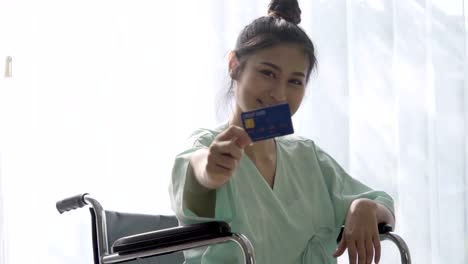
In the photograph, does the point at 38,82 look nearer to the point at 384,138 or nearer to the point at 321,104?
the point at 321,104

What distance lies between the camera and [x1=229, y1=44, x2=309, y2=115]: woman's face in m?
1.42

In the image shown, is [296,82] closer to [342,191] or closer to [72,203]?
[342,191]

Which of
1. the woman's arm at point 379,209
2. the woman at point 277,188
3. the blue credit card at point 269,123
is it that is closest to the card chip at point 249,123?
the blue credit card at point 269,123

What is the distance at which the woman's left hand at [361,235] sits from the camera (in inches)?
53.7

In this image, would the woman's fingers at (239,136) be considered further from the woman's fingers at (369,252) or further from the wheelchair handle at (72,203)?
the wheelchair handle at (72,203)

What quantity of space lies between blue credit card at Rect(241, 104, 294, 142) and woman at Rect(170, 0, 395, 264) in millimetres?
125

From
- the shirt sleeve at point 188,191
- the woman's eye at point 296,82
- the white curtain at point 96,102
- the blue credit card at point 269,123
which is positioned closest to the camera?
the blue credit card at point 269,123

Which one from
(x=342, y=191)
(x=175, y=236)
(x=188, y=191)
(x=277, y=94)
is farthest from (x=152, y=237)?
(x=342, y=191)

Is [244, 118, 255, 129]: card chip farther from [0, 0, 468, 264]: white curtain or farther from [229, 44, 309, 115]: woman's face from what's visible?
[0, 0, 468, 264]: white curtain

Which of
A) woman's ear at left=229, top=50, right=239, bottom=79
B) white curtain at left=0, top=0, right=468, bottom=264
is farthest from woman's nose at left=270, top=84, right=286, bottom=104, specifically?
white curtain at left=0, top=0, right=468, bottom=264

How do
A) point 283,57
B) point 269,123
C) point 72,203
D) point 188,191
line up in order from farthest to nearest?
1. point 72,203
2. point 283,57
3. point 188,191
4. point 269,123

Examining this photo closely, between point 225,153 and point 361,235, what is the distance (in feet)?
1.07

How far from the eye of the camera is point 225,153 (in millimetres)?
1194

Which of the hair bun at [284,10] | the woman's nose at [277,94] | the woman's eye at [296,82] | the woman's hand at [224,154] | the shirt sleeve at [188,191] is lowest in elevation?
the shirt sleeve at [188,191]
